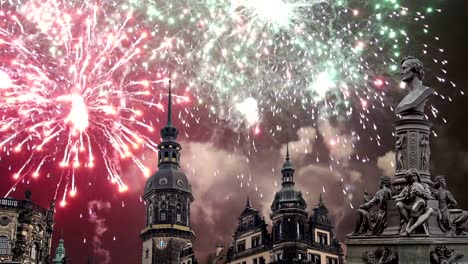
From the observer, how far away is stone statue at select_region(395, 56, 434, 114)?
68.4 ft

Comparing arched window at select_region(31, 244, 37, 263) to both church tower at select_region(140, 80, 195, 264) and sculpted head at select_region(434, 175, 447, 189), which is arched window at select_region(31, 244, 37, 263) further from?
sculpted head at select_region(434, 175, 447, 189)

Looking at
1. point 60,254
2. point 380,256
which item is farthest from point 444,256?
point 60,254

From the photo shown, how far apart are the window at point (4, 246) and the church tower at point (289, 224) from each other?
34264mm

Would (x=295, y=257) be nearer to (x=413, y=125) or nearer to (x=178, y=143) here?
(x=178, y=143)

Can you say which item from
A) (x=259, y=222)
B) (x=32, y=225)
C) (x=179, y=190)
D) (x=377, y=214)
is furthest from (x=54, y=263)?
(x=377, y=214)

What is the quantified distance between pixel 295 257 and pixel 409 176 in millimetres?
63594

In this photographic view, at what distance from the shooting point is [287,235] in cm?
8331

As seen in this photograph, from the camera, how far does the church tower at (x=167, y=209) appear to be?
10900 cm

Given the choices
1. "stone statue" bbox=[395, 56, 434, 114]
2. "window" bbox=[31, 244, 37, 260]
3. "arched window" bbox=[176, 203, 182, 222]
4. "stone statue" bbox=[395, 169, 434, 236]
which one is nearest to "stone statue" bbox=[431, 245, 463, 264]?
"stone statue" bbox=[395, 169, 434, 236]

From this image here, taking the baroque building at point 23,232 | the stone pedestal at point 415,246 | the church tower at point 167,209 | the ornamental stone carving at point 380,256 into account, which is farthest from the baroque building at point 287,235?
the stone pedestal at point 415,246

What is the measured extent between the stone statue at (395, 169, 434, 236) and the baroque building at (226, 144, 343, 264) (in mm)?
62328

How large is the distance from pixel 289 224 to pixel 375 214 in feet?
214

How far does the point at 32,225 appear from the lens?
8300 centimetres

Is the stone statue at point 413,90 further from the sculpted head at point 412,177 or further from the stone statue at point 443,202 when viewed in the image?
the stone statue at point 443,202
